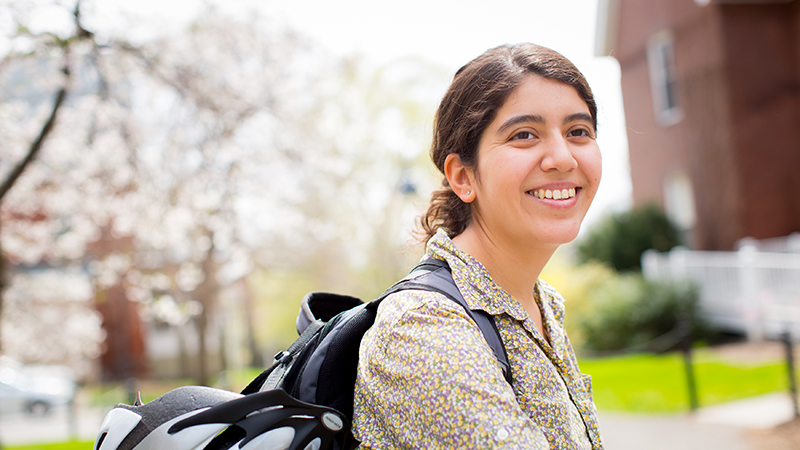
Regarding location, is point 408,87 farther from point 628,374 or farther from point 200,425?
point 200,425

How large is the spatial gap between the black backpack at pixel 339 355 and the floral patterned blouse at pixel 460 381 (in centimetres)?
4

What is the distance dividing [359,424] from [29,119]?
13.1 m

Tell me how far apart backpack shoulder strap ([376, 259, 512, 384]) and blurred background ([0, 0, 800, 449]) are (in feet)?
19.6

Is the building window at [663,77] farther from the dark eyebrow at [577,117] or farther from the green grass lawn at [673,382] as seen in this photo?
the dark eyebrow at [577,117]

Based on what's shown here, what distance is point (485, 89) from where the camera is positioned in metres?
1.60

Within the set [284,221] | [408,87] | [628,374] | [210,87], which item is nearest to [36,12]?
[210,87]

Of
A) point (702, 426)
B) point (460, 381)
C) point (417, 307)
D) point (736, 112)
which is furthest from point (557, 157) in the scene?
point (736, 112)

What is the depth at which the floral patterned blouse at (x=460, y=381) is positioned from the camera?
1245 millimetres

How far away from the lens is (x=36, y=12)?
23.2 ft

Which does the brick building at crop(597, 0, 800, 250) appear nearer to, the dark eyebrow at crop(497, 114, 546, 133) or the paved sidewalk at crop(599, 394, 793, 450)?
the paved sidewalk at crop(599, 394, 793, 450)

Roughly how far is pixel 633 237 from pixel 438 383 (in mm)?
16754

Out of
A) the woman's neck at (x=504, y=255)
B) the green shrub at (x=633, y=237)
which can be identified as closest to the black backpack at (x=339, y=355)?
the woman's neck at (x=504, y=255)

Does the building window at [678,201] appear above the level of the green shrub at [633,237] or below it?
above

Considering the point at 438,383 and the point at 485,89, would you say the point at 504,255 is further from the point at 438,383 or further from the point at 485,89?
the point at 438,383
